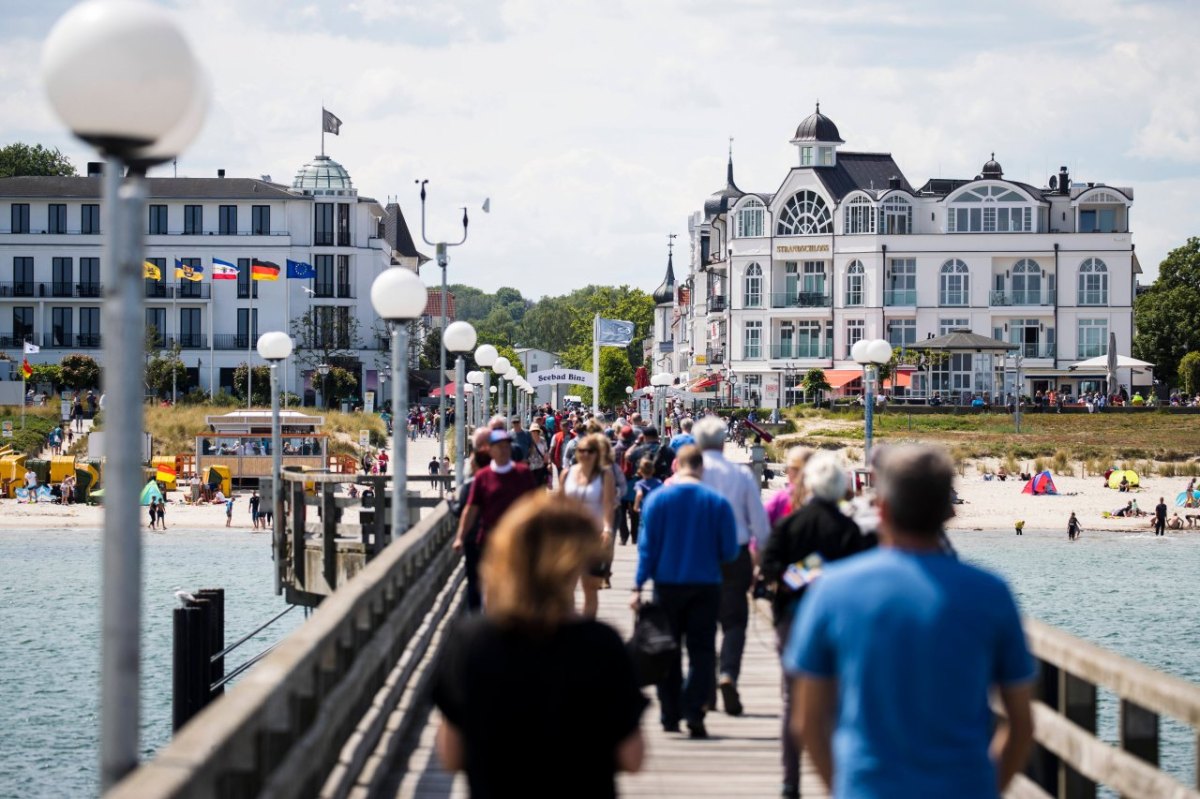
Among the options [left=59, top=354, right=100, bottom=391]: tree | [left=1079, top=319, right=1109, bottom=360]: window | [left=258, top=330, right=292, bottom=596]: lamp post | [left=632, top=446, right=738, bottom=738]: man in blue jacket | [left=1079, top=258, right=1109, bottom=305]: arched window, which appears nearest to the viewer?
[left=632, top=446, right=738, bottom=738]: man in blue jacket

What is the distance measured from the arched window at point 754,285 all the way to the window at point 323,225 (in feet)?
79.6

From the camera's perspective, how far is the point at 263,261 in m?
96.1

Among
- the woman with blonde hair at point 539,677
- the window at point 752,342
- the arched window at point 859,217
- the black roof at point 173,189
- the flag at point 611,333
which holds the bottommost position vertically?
the woman with blonde hair at point 539,677

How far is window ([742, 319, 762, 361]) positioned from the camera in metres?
93.1

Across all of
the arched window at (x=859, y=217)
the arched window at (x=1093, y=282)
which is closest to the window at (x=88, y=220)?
the arched window at (x=859, y=217)

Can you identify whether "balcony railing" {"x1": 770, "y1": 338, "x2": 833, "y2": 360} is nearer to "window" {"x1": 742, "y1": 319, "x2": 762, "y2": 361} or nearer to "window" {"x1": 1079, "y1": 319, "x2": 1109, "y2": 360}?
"window" {"x1": 742, "y1": 319, "x2": 762, "y2": 361}

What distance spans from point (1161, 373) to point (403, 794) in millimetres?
114469

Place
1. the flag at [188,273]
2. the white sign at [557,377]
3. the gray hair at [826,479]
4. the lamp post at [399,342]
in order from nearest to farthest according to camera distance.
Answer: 1. the gray hair at [826,479]
2. the lamp post at [399,342]
3. the white sign at [557,377]
4. the flag at [188,273]

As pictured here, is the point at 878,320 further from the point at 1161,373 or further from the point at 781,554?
the point at 781,554

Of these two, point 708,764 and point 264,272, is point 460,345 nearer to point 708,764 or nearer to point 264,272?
point 708,764

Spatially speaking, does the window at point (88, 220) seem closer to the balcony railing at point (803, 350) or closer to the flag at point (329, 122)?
the flag at point (329, 122)

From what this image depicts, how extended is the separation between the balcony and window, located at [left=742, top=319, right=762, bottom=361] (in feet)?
41.2

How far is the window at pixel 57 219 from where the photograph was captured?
315 ft

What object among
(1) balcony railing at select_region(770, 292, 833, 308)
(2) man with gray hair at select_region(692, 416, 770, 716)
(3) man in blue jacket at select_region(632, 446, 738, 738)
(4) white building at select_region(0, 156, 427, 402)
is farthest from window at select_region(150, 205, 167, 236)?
(3) man in blue jacket at select_region(632, 446, 738, 738)
